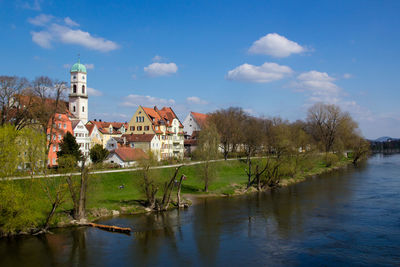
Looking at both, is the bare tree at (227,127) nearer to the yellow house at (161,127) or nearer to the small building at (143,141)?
the yellow house at (161,127)

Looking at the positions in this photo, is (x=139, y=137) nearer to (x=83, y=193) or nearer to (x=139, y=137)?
(x=139, y=137)

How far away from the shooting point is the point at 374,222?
30109mm

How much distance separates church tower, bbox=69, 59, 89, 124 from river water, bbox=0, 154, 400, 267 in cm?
4625

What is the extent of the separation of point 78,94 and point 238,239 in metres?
59.1

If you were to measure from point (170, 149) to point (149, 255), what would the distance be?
5500cm

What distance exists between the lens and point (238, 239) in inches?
1052

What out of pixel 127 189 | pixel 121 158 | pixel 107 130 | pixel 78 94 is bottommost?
pixel 127 189

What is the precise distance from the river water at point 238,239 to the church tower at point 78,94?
4625 cm

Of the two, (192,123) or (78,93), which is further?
(192,123)

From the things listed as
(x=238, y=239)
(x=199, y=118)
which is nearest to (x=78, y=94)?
(x=199, y=118)

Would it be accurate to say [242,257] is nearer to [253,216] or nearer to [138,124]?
[253,216]

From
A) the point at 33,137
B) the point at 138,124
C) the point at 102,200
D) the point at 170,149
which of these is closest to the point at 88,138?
the point at 138,124

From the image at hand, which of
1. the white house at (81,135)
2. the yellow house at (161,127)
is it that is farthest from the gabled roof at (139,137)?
the white house at (81,135)

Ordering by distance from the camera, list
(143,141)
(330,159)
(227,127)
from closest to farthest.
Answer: (143,141) < (227,127) < (330,159)
